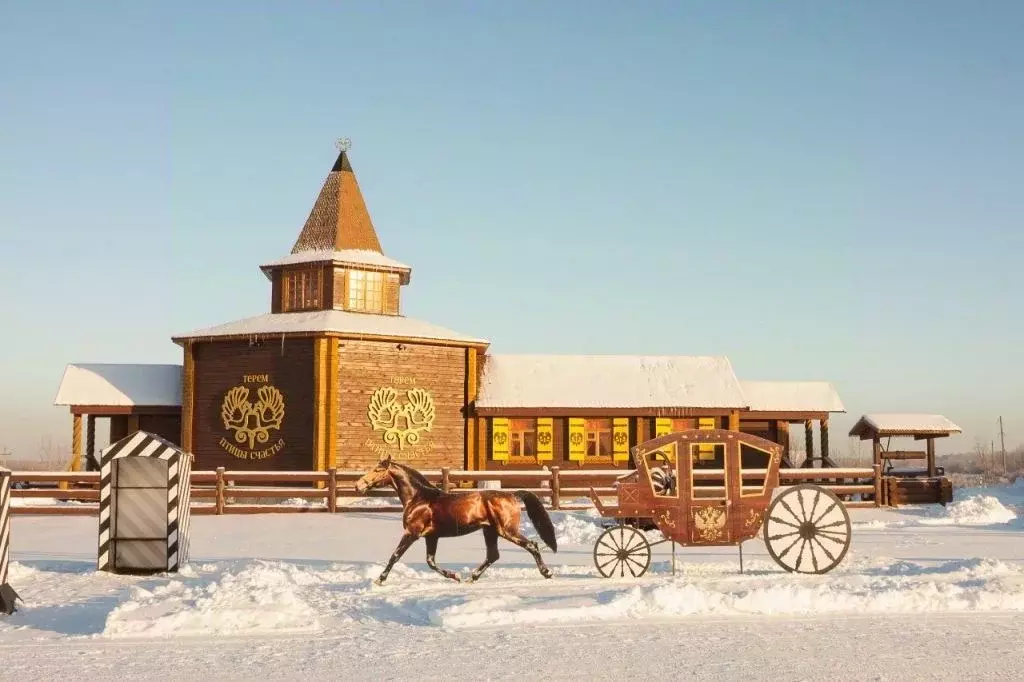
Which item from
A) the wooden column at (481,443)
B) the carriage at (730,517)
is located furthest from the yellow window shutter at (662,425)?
the carriage at (730,517)

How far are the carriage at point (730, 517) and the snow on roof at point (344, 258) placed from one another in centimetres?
1928

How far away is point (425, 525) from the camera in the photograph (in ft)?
36.8

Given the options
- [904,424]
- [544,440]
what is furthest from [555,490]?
[904,424]

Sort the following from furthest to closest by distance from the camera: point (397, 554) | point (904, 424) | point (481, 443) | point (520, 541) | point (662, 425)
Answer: point (904, 424)
point (662, 425)
point (481, 443)
point (520, 541)
point (397, 554)

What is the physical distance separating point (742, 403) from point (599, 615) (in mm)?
21708

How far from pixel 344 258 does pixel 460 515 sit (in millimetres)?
19294

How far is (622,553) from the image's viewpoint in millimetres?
11258

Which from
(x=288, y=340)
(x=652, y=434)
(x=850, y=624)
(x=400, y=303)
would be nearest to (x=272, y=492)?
(x=288, y=340)

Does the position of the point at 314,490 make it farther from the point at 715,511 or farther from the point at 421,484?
the point at 715,511

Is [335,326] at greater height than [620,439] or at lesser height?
greater

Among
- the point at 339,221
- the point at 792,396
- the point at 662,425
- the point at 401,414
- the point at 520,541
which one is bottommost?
the point at 520,541

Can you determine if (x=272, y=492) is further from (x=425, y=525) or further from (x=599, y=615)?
(x=599, y=615)

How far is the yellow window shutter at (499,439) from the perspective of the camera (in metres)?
28.6

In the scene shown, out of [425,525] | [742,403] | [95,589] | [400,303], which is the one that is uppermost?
[400,303]
